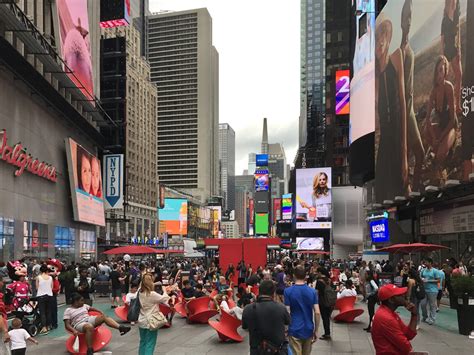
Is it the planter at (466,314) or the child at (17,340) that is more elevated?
the child at (17,340)

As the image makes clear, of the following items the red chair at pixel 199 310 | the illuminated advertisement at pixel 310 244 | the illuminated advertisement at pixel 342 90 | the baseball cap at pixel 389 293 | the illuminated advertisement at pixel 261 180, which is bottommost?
the illuminated advertisement at pixel 310 244

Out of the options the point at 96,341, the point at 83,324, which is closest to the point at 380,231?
the point at 96,341

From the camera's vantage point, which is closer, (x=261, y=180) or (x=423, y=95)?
(x=423, y=95)

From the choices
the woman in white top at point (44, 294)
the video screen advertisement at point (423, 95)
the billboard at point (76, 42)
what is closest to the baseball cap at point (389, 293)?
the woman in white top at point (44, 294)

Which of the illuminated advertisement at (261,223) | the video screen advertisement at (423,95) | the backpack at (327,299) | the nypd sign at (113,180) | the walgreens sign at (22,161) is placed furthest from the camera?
the illuminated advertisement at (261,223)

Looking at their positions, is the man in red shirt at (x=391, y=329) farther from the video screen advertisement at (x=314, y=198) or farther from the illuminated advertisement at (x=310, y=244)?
the illuminated advertisement at (x=310, y=244)

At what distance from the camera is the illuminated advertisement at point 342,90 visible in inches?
3039

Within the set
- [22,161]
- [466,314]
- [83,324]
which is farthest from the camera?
[22,161]

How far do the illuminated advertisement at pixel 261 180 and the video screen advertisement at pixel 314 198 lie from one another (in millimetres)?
105127

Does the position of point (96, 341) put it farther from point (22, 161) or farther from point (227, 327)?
point (22, 161)

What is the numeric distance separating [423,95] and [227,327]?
23.0 m

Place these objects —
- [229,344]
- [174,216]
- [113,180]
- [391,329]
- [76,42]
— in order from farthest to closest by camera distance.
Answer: [174,216] → [113,180] → [76,42] → [229,344] → [391,329]

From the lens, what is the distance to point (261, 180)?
192000 millimetres

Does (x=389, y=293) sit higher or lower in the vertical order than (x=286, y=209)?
lower
